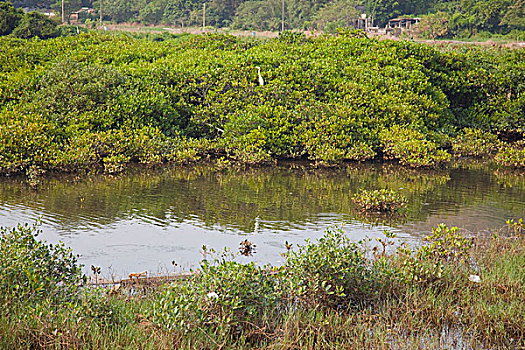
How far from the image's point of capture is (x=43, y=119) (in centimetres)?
1245

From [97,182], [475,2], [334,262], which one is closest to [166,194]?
[97,182]

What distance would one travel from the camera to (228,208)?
939cm

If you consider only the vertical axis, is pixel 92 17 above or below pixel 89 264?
above

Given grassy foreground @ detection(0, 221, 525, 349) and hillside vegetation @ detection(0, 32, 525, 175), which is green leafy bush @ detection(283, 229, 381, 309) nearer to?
grassy foreground @ detection(0, 221, 525, 349)

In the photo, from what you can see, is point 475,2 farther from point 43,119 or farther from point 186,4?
point 43,119

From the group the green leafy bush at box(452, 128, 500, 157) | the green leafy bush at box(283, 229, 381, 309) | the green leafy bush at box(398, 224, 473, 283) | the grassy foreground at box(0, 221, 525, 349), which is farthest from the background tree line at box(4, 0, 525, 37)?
the green leafy bush at box(283, 229, 381, 309)

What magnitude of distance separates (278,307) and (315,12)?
62873 mm

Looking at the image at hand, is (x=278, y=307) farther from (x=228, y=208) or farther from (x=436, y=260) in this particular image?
(x=228, y=208)

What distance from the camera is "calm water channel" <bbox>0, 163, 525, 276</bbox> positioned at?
7410 millimetres

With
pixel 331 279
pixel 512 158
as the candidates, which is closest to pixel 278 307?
pixel 331 279

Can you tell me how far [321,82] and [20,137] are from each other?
7.93 metres

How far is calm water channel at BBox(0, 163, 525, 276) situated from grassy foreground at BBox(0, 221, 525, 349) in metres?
1.58

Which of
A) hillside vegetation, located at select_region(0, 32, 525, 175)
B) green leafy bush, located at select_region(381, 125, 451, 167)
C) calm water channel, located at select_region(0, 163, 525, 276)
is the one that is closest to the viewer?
calm water channel, located at select_region(0, 163, 525, 276)

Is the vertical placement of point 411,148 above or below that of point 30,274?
above
